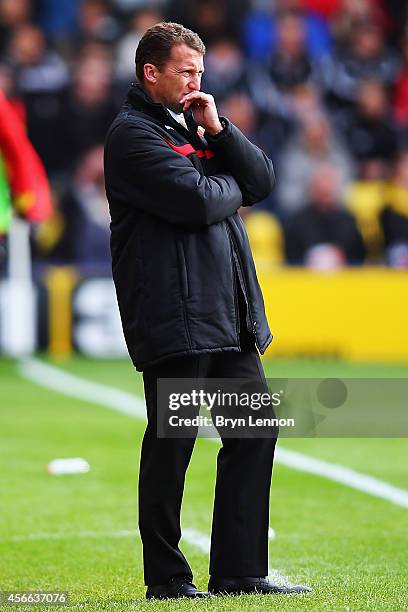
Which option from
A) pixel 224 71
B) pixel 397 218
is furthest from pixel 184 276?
pixel 224 71

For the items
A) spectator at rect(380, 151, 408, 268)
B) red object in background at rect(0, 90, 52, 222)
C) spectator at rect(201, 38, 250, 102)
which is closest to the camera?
red object in background at rect(0, 90, 52, 222)

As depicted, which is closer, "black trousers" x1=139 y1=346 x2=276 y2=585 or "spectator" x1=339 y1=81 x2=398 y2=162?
"black trousers" x1=139 y1=346 x2=276 y2=585

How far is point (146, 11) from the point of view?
1856 cm

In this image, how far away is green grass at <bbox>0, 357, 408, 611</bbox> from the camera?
212 inches

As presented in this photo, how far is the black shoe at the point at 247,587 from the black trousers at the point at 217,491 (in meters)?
0.03

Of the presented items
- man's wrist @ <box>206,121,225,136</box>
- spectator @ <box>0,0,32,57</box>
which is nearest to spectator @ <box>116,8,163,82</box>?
spectator @ <box>0,0,32,57</box>

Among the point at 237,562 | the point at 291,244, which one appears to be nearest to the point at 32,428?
the point at 237,562

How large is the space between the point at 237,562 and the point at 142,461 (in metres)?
0.50

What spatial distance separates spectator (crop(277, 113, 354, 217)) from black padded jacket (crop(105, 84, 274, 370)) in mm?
12323

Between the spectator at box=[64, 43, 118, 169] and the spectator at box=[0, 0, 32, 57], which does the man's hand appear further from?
the spectator at box=[0, 0, 32, 57]

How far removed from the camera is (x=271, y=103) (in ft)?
59.7

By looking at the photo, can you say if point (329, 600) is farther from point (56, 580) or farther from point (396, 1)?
point (396, 1)

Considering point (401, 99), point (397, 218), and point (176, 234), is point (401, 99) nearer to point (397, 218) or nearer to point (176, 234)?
point (397, 218)

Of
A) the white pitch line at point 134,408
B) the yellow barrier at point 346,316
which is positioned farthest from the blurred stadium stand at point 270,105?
the white pitch line at point 134,408
